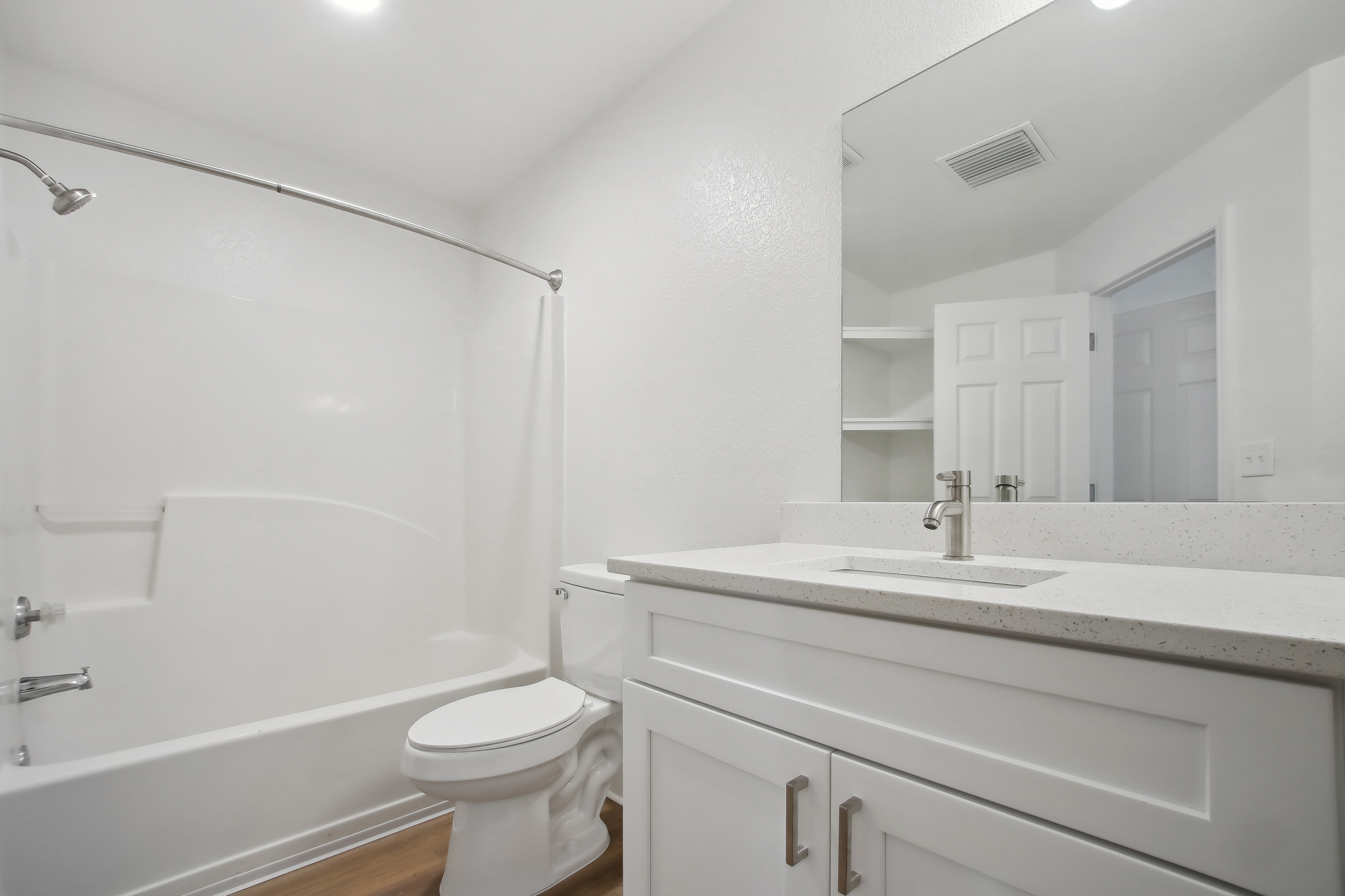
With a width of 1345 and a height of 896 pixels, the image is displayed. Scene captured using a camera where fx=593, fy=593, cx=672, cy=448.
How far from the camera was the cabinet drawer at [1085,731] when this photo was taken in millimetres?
463

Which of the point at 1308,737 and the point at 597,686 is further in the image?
the point at 597,686

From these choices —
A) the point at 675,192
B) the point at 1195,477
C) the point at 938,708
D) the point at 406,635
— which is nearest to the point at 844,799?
the point at 938,708

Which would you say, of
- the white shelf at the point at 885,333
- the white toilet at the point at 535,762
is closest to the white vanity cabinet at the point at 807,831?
the white toilet at the point at 535,762

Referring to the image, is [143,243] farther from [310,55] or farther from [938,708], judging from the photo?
[938,708]

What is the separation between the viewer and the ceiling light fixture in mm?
1617

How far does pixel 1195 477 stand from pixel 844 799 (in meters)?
0.76

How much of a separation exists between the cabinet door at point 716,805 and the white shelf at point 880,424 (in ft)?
2.42

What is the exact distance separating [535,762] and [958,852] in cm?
106

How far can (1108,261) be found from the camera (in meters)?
1.05

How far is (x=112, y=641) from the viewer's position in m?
1.81

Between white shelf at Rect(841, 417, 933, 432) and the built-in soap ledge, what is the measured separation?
2181 millimetres

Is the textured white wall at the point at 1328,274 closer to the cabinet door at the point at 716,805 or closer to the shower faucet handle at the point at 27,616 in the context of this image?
the cabinet door at the point at 716,805

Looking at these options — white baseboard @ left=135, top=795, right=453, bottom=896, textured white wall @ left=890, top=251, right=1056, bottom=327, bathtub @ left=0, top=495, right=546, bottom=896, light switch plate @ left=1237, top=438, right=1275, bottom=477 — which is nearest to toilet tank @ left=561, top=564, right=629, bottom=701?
bathtub @ left=0, top=495, right=546, bottom=896

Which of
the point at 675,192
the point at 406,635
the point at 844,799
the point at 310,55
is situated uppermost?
the point at 310,55
